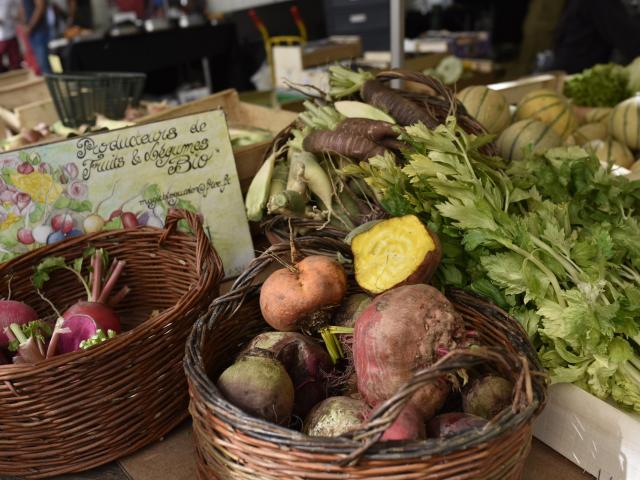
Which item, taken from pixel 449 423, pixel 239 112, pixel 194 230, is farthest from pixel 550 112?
pixel 449 423

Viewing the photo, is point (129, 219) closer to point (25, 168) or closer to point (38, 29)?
point (25, 168)

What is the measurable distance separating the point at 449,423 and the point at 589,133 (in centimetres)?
193

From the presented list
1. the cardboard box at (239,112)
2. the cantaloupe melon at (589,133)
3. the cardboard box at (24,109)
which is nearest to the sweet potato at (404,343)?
the cardboard box at (239,112)

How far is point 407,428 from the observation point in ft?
2.72

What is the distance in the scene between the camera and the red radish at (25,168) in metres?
1.41

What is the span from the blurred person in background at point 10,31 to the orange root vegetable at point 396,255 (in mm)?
6431

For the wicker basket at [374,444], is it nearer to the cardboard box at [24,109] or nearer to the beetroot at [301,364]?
the beetroot at [301,364]

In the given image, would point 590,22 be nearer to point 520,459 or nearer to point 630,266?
point 630,266

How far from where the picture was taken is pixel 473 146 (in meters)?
1.40

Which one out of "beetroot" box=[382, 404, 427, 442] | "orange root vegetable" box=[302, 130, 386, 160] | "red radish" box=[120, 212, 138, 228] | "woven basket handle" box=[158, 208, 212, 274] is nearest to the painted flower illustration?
"red radish" box=[120, 212, 138, 228]

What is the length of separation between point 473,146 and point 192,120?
30.5 inches

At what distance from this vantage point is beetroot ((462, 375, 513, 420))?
92cm

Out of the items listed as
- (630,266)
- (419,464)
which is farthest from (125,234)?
(630,266)

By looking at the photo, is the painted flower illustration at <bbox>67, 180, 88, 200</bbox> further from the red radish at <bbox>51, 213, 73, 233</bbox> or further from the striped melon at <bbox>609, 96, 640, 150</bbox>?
the striped melon at <bbox>609, 96, 640, 150</bbox>
